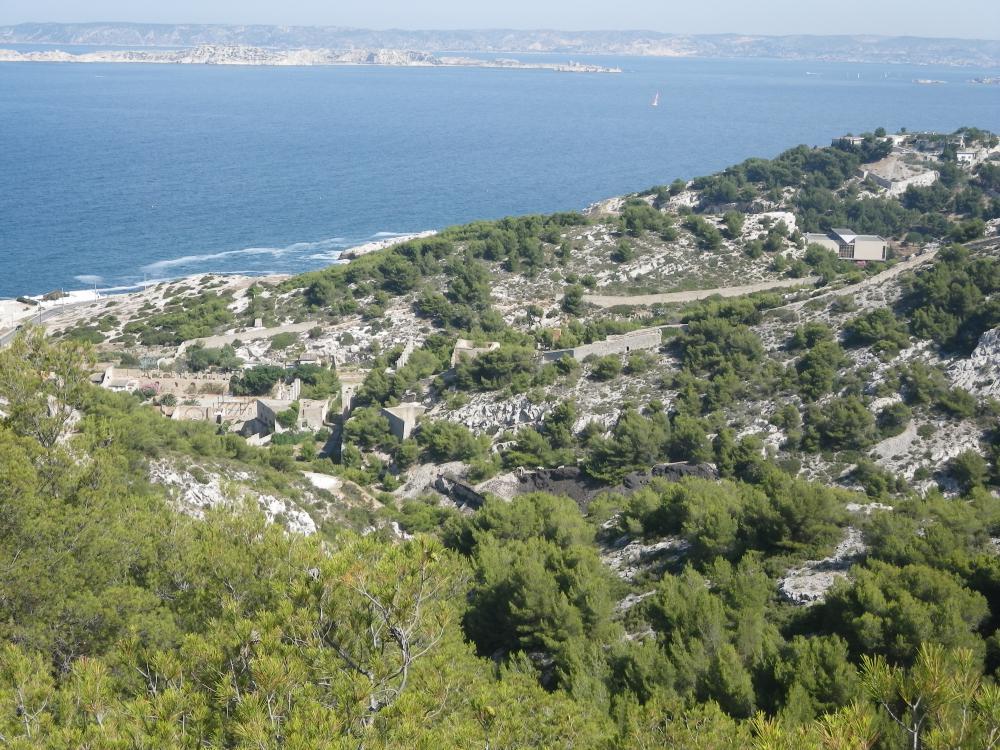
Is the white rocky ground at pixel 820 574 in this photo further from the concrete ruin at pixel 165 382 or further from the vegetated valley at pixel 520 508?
the concrete ruin at pixel 165 382

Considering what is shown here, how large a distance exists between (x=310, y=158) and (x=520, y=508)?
96.9m

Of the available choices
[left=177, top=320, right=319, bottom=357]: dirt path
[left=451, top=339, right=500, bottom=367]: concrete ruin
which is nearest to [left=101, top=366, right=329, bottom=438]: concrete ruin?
[left=177, top=320, right=319, bottom=357]: dirt path

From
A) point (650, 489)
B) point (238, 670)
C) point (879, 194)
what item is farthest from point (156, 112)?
point (238, 670)

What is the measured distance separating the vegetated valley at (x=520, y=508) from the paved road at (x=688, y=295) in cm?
25

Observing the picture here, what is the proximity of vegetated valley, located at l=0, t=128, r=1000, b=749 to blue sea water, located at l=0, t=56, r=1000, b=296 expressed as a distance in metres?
21.7

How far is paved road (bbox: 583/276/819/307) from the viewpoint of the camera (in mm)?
46875

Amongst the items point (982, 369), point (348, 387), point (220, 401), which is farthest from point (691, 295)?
point (220, 401)

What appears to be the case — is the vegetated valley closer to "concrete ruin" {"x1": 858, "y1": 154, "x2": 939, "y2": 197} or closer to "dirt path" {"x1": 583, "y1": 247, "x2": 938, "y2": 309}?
"dirt path" {"x1": 583, "y1": 247, "x2": 938, "y2": 309}

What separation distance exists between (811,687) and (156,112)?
15392 cm

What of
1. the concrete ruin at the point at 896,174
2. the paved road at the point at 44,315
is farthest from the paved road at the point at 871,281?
the paved road at the point at 44,315

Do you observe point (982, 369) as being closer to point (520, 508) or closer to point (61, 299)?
point (520, 508)

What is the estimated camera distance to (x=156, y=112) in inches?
5792

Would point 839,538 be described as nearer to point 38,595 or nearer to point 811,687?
point 811,687

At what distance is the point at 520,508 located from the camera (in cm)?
2061
